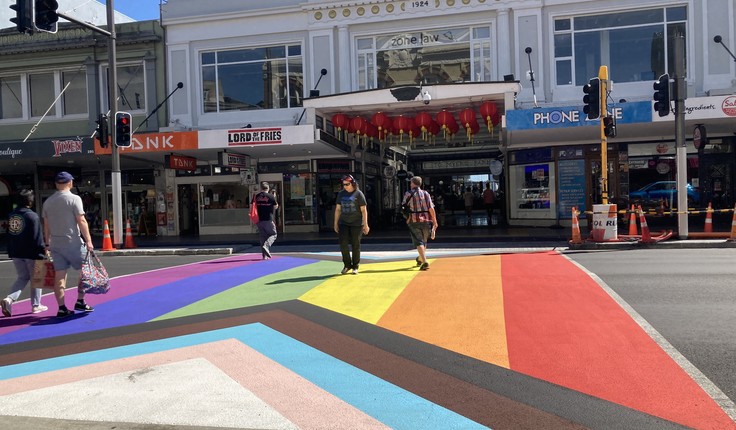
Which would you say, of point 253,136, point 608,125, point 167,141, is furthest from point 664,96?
point 167,141

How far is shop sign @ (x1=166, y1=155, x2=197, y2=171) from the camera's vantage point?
20.3 meters

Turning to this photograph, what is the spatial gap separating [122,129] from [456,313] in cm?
1331

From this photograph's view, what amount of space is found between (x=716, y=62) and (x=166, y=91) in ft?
66.3

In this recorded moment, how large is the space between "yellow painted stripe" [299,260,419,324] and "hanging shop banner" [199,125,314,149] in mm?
8987

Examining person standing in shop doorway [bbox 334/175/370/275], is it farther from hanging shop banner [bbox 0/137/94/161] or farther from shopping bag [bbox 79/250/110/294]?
hanging shop banner [bbox 0/137/94/161]

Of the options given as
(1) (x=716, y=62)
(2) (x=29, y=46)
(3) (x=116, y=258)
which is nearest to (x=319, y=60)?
(3) (x=116, y=258)

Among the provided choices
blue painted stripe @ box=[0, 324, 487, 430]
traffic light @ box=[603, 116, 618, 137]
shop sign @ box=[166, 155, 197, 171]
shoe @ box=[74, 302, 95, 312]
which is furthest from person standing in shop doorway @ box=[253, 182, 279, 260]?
shop sign @ box=[166, 155, 197, 171]

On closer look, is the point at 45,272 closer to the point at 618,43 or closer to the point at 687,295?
the point at 687,295

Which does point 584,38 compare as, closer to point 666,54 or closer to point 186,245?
point 666,54

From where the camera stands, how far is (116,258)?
52.4ft

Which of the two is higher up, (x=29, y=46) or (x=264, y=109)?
(x=29, y=46)

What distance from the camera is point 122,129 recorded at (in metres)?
16.8

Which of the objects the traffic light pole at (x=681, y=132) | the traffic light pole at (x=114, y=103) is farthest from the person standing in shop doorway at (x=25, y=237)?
the traffic light pole at (x=681, y=132)

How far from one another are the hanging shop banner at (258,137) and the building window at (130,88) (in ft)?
19.3
